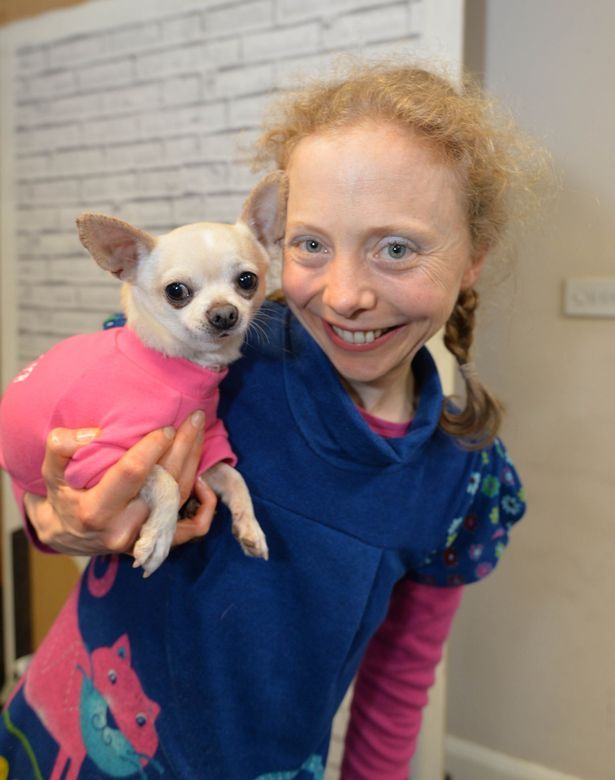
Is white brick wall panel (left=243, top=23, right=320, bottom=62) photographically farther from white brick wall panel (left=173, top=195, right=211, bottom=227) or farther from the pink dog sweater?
the pink dog sweater

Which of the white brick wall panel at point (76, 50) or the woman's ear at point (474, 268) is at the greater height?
the white brick wall panel at point (76, 50)

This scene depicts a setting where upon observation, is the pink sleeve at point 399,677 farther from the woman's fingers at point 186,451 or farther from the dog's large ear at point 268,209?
the dog's large ear at point 268,209

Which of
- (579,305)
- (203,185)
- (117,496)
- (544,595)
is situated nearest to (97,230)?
(117,496)

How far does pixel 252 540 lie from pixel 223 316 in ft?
0.85

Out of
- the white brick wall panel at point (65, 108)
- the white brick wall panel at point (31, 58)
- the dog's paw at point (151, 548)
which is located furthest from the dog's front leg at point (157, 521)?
the white brick wall panel at point (31, 58)

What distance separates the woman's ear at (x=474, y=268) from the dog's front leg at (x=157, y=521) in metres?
0.46

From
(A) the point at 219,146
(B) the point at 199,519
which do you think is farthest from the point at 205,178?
(B) the point at 199,519

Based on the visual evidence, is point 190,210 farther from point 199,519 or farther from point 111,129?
point 199,519

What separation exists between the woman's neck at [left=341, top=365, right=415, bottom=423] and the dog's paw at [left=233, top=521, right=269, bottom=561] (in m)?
0.24

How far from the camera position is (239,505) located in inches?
31.6

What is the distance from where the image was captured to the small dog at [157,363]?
0.76 meters

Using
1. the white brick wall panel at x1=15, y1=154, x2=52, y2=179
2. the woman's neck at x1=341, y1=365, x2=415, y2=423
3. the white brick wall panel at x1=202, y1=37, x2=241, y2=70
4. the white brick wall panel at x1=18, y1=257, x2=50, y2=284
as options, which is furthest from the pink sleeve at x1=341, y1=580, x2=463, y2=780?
the white brick wall panel at x1=15, y1=154, x2=52, y2=179

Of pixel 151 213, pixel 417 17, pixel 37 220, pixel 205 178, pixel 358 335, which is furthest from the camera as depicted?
pixel 37 220

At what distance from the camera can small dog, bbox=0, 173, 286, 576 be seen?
758mm
